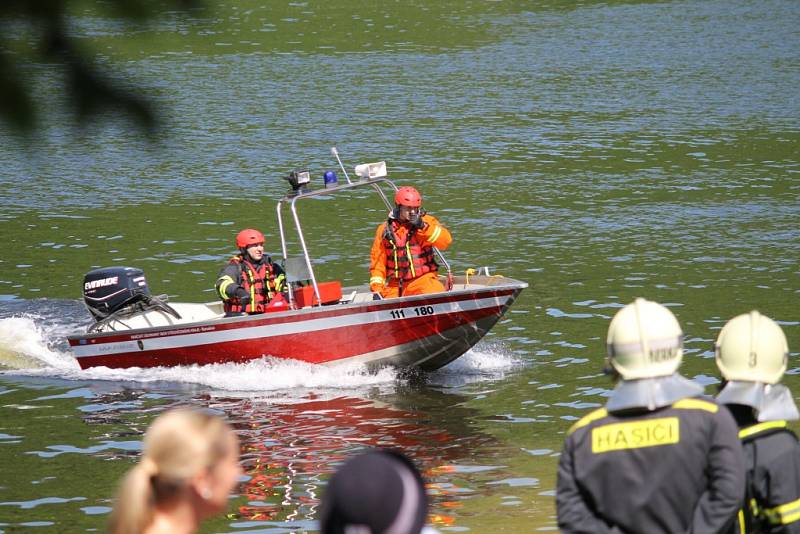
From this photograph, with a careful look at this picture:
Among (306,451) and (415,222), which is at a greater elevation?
(415,222)

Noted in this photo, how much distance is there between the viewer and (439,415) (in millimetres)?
13172

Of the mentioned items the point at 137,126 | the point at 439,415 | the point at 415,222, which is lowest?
the point at 439,415

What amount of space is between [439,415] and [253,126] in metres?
22.0

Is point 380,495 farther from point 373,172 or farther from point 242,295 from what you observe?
point 242,295

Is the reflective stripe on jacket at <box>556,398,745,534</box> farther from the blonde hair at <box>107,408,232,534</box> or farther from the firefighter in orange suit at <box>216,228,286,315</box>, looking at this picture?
the firefighter in orange suit at <box>216,228,286,315</box>

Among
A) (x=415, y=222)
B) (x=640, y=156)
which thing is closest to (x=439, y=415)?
(x=415, y=222)

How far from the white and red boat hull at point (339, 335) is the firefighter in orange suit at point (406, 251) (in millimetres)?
497

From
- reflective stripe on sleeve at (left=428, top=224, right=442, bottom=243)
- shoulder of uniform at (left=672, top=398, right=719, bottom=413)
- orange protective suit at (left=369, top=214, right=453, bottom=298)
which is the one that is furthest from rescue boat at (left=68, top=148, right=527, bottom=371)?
shoulder of uniform at (left=672, top=398, right=719, bottom=413)

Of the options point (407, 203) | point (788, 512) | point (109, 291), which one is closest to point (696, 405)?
point (788, 512)

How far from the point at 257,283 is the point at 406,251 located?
173 cm

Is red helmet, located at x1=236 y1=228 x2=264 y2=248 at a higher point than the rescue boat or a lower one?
higher

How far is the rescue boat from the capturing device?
45.0 ft

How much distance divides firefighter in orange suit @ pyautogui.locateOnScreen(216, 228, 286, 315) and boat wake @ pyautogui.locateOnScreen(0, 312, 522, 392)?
0.71 metres

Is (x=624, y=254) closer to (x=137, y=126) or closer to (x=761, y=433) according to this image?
(x=761, y=433)
